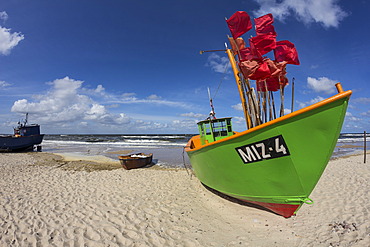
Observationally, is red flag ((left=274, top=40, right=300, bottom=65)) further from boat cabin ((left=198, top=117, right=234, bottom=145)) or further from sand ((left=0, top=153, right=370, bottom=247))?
sand ((left=0, top=153, right=370, bottom=247))

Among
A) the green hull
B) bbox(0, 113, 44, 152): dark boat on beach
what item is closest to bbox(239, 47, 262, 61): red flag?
the green hull

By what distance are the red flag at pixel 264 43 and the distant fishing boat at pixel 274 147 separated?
0.08ft

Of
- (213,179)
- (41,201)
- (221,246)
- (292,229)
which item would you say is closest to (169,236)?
(221,246)

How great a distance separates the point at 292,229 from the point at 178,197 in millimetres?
3722

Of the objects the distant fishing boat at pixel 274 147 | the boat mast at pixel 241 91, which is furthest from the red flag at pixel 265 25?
the boat mast at pixel 241 91

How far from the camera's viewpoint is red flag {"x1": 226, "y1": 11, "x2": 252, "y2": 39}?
18.0ft

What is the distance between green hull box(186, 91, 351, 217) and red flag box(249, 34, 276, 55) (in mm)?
2312

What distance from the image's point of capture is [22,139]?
79.8 ft

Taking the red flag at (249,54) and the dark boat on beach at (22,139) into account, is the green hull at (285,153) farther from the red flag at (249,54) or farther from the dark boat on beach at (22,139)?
the dark boat on beach at (22,139)

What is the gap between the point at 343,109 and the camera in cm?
338

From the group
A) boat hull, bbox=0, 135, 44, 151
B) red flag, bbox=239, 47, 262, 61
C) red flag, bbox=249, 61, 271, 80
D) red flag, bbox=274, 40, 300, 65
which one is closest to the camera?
red flag, bbox=249, 61, 271, 80

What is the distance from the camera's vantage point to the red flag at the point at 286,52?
200 inches

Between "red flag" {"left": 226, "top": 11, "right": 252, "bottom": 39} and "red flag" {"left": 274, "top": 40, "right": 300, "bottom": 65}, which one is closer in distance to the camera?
"red flag" {"left": 274, "top": 40, "right": 300, "bottom": 65}

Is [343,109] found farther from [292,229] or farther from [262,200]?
[292,229]
